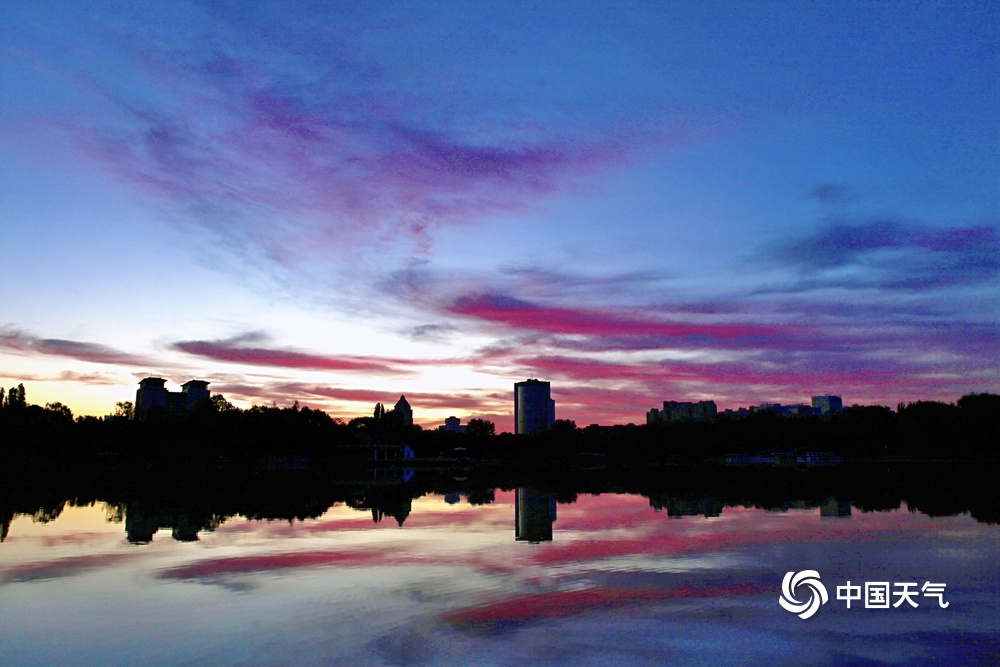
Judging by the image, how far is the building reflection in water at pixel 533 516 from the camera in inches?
1046

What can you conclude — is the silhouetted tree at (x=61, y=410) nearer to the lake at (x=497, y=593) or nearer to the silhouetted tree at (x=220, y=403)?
the silhouetted tree at (x=220, y=403)

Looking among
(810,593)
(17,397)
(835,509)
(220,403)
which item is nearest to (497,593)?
(810,593)

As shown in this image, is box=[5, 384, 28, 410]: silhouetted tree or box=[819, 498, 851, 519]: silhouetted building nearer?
box=[819, 498, 851, 519]: silhouetted building

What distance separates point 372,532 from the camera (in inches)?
1117

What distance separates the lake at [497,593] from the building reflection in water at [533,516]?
1.23ft

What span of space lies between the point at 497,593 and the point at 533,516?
58.2ft

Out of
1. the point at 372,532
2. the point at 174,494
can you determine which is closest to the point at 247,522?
the point at 372,532

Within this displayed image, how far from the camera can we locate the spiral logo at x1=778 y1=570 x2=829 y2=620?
49.7ft

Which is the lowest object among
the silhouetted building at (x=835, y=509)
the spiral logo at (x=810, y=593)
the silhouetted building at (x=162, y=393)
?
the spiral logo at (x=810, y=593)

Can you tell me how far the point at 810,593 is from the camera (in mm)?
16594

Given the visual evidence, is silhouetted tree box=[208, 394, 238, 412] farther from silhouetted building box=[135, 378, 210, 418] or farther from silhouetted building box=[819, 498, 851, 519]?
silhouetted building box=[819, 498, 851, 519]

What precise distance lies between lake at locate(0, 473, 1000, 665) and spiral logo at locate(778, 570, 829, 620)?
150 mm

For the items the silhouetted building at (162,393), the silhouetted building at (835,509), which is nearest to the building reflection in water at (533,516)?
the silhouetted building at (835,509)

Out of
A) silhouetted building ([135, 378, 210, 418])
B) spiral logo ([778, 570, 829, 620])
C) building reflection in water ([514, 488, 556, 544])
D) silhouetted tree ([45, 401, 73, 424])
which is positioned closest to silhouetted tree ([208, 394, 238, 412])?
silhouetted tree ([45, 401, 73, 424])
